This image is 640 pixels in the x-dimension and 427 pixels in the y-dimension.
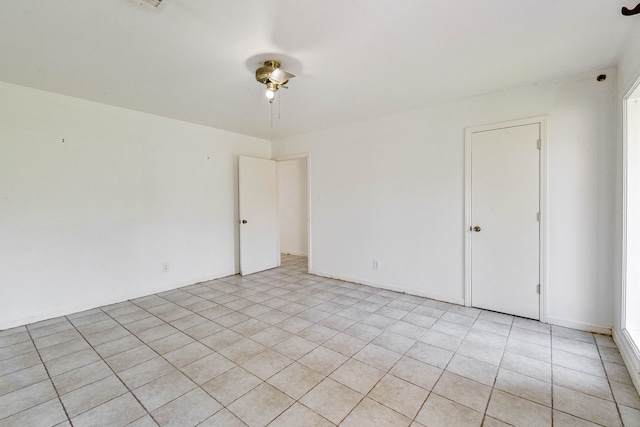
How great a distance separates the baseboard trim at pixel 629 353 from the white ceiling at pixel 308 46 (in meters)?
2.25

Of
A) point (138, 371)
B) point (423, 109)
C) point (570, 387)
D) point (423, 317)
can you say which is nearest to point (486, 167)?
point (423, 109)

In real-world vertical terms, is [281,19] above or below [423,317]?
above

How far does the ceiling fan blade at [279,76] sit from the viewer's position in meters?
2.38

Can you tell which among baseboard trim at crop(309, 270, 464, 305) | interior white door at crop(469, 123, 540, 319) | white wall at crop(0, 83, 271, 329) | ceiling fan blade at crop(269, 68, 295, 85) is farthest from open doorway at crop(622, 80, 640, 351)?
white wall at crop(0, 83, 271, 329)

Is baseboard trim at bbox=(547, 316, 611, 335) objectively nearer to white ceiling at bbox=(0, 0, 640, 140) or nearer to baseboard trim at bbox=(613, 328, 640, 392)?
baseboard trim at bbox=(613, 328, 640, 392)

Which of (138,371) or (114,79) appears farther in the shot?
(114,79)

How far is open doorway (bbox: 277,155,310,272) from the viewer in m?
6.43

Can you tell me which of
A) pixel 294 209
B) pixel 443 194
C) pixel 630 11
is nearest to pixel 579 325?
pixel 443 194

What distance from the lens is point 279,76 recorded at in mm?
2438

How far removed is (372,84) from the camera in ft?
9.25

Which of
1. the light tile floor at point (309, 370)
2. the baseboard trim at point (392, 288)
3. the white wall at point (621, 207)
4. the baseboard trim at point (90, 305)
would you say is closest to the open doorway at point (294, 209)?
the baseboard trim at point (392, 288)

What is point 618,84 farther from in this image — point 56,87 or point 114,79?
point 56,87

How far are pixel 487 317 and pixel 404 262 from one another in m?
1.12

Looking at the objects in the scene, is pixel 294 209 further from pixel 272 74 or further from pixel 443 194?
pixel 272 74
